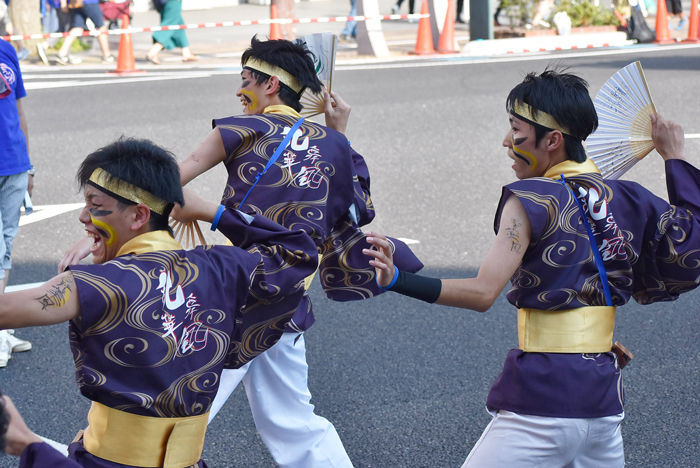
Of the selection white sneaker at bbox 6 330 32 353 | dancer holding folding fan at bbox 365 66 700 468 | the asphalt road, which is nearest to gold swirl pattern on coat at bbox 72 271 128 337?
dancer holding folding fan at bbox 365 66 700 468

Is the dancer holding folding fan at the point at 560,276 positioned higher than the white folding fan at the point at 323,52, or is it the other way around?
the white folding fan at the point at 323,52

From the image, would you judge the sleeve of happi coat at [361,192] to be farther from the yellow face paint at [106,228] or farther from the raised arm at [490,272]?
the yellow face paint at [106,228]

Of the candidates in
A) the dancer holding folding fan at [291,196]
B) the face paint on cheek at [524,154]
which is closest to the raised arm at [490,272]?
the face paint on cheek at [524,154]

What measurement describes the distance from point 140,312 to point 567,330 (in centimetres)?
113

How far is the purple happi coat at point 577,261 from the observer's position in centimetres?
222

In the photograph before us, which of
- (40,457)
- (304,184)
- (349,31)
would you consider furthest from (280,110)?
(349,31)

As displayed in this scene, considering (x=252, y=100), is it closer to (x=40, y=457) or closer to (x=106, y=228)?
(x=106, y=228)

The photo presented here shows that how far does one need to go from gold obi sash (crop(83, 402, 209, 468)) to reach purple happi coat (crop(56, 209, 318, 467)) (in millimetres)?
21

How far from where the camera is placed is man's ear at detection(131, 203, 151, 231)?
2.03m

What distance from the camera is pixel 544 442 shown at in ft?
7.36

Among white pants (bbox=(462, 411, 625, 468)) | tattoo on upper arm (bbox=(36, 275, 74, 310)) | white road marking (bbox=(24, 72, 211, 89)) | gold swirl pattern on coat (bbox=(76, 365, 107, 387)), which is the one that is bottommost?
white road marking (bbox=(24, 72, 211, 89))

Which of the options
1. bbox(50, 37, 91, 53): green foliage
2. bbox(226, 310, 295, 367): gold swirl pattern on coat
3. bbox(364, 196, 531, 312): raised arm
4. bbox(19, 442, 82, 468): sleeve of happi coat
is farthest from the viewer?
bbox(50, 37, 91, 53): green foliage

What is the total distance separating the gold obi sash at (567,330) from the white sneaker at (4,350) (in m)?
2.94

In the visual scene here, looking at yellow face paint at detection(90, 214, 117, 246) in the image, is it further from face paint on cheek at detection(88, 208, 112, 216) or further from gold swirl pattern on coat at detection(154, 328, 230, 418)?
gold swirl pattern on coat at detection(154, 328, 230, 418)
